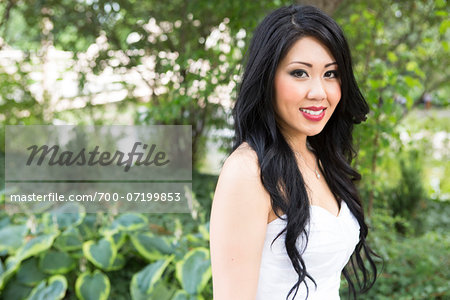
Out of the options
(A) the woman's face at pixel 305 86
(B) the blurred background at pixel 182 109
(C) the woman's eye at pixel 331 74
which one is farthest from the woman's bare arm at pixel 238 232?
(B) the blurred background at pixel 182 109

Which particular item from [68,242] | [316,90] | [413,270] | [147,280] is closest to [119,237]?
[68,242]

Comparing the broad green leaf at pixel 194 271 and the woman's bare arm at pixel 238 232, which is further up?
the woman's bare arm at pixel 238 232

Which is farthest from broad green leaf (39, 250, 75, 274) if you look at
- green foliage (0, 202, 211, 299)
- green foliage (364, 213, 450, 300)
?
green foliage (364, 213, 450, 300)

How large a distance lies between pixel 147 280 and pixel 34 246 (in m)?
0.70

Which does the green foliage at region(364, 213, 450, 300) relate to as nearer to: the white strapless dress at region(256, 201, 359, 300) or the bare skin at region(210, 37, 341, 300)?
the white strapless dress at region(256, 201, 359, 300)

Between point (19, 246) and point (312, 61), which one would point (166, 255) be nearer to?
point (19, 246)

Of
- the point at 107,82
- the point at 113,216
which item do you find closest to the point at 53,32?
the point at 107,82

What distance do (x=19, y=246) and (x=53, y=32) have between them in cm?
231

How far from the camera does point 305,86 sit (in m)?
1.11

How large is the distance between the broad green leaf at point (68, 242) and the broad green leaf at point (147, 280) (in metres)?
0.51

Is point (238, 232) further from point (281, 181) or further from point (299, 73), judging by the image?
point (299, 73)

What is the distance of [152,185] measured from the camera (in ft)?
17.3

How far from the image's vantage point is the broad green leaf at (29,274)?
9.09 feet

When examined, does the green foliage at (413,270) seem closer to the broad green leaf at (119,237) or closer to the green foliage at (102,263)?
the green foliage at (102,263)
